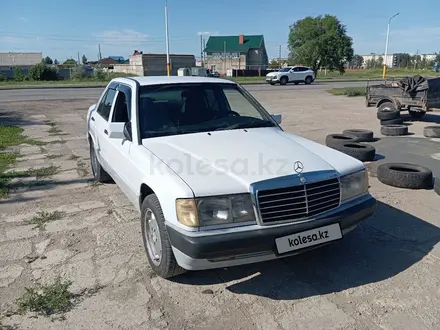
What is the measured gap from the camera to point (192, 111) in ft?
13.3

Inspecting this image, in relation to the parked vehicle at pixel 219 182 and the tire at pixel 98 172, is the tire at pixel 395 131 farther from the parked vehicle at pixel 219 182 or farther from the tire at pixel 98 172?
the tire at pixel 98 172

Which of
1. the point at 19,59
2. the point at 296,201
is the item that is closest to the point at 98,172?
the point at 296,201

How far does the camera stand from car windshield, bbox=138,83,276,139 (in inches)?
150

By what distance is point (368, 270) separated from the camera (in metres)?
3.29

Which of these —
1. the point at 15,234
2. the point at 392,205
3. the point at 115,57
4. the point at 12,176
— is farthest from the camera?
the point at 115,57

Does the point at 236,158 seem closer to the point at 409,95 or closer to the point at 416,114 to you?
the point at 409,95

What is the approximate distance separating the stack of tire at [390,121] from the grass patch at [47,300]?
30.9 ft

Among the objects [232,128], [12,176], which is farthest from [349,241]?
[12,176]

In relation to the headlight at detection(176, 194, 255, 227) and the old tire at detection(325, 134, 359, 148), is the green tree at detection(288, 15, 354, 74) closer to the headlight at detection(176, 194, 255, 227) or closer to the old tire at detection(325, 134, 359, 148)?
the old tire at detection(325, 134, 359, 148)

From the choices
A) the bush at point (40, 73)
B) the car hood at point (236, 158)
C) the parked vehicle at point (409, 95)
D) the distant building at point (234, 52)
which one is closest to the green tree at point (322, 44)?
the distant building at point (234, 52)

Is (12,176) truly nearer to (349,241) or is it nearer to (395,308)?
(349,241)

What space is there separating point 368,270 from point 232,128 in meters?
1.95

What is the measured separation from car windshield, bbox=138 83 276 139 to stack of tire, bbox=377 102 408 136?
6.90 meters

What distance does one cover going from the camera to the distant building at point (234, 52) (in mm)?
72188
